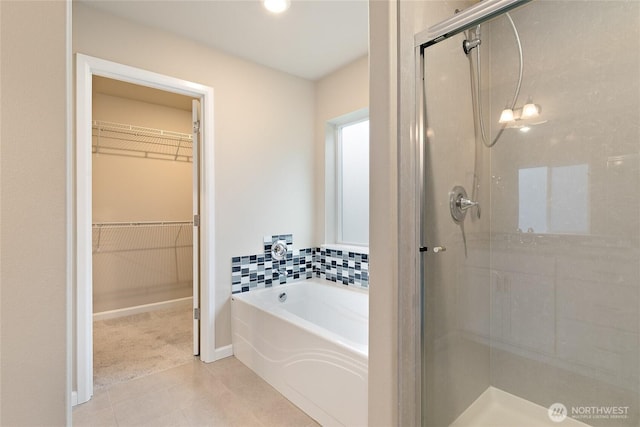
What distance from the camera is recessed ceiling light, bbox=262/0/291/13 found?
1894 millimetres

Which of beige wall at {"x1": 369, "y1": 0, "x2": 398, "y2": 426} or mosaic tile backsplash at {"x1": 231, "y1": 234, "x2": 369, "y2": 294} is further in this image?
mosaic tile backsplash at {"x1": 231, "y1": 234, "x2": 369, "y2": 294}

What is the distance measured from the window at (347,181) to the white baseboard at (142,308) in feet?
6.98

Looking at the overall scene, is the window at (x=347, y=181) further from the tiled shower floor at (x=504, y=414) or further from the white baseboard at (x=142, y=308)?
the white baseboard at (x=142, y=308)

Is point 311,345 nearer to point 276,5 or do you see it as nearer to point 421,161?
point 421,161

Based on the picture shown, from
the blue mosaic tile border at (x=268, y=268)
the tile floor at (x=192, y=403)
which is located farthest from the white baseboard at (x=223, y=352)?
the blue mosaic tile border at (x=268, y=268)

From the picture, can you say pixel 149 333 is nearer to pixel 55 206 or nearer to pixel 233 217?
pixel 233 217

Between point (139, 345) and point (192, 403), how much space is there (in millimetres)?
1129

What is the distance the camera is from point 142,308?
3551 mm

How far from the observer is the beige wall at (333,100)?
2658mm

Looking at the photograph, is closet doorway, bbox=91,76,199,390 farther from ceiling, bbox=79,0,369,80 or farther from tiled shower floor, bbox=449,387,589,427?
tiled shower floor, bbox=449,387,589,427

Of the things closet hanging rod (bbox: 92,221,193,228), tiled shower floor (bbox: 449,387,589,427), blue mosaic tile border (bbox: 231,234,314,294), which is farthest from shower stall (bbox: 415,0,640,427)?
closet hanging rod (bbox: 92,221,193,228)

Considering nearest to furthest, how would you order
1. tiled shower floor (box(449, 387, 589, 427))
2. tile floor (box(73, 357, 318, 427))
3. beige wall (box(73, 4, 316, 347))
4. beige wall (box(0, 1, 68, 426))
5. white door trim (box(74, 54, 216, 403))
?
beige wall (box(0, 1, 68, 426))
tiled shower floor (box(449, 387, 589, 427))
tile floor (box(73, 357, 318, 427))
white door trim (box(74, 54, 216, 403))
beige wall (box(73, 4, 316, 347))

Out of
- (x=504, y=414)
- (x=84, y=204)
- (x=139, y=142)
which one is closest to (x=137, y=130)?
(x=139, y=142)

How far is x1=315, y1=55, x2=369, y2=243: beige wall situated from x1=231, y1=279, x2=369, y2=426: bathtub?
25.9 inches
